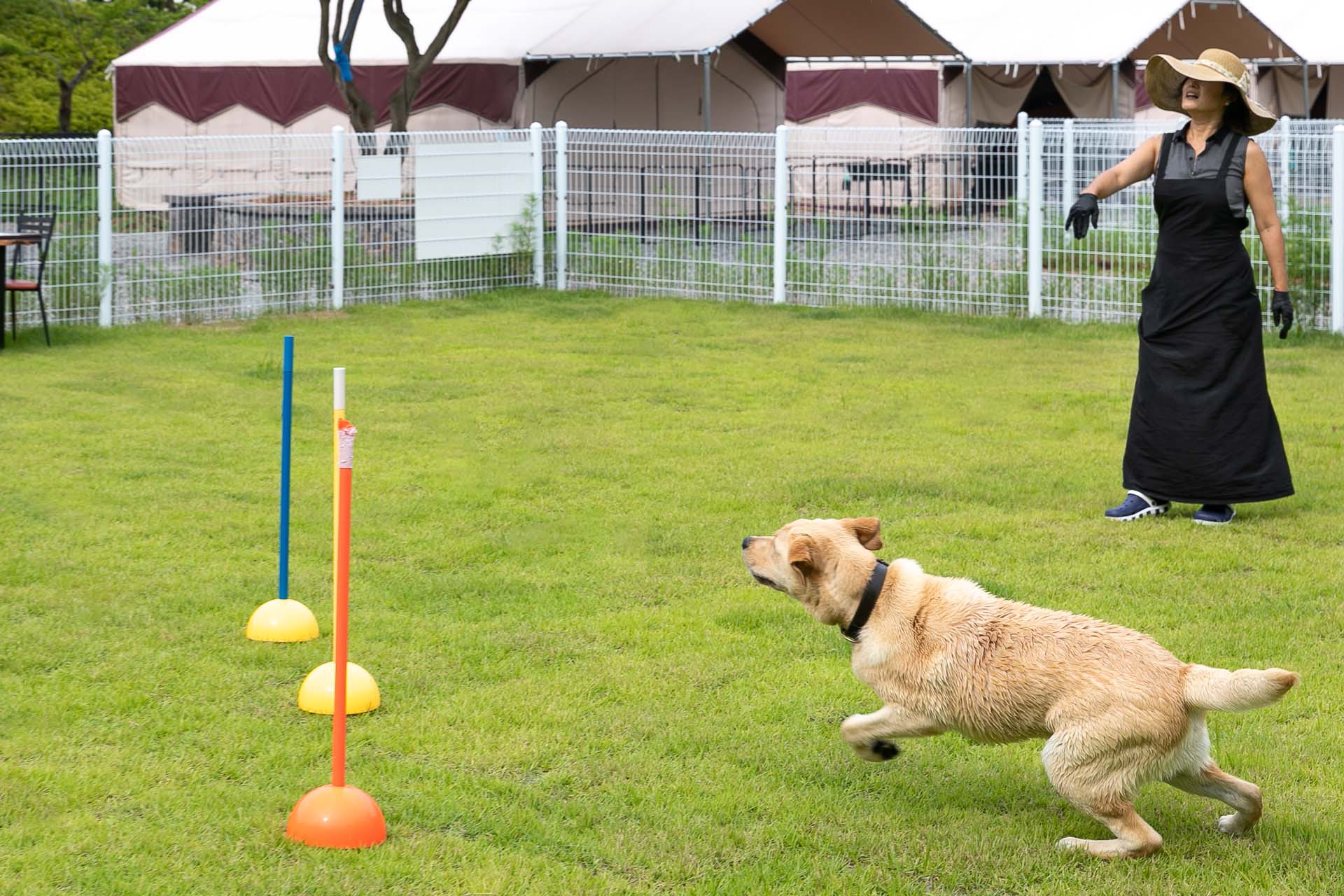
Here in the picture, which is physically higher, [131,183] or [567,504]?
[131,183]

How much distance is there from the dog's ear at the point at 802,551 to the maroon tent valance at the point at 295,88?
65.7 ft

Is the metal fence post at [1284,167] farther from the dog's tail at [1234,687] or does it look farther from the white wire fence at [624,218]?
the dog's tail at [1234,687]

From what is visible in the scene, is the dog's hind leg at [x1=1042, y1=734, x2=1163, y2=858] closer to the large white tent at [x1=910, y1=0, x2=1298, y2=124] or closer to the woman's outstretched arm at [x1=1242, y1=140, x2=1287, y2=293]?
the woman's outstretched arm at [x1=1242, y1=140, x2=1287, y2=293]

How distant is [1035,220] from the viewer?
13664mm

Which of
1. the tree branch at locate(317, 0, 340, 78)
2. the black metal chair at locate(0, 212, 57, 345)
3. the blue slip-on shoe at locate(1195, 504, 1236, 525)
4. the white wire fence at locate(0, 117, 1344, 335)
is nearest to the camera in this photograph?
the blue slip-on shoe at locate(1195, 504, 1236, 525)

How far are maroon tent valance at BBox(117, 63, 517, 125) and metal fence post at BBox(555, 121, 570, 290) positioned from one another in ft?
23.6

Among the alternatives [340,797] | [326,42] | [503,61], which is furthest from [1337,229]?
[503,61]

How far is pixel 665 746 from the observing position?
180 inches

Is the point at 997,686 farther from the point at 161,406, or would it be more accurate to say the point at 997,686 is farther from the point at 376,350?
the point at 376,350

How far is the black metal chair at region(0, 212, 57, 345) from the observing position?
12.5 m

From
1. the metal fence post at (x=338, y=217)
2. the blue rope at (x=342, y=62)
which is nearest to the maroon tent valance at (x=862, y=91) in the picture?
the blue rope at (x=342, y=62)

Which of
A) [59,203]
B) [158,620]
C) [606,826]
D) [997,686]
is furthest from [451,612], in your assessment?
[59,203]

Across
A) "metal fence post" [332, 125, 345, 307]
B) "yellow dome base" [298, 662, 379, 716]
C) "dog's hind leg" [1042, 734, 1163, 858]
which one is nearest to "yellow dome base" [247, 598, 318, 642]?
"yellow dome base" [298, 662, 379, 716]

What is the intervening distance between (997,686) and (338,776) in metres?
1.64
